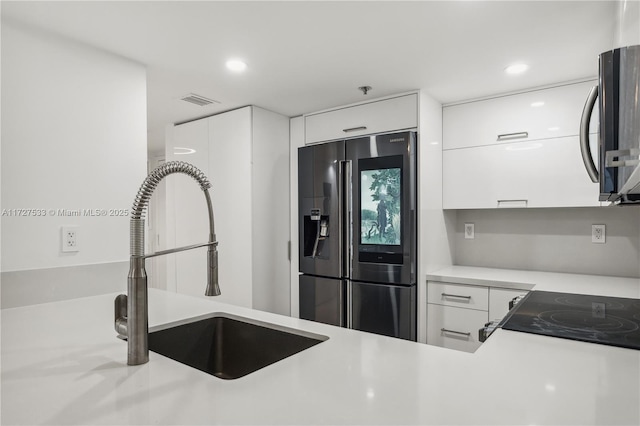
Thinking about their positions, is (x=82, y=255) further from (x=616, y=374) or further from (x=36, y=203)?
(x=616, y=374)

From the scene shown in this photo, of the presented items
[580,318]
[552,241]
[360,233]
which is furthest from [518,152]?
[580,318]

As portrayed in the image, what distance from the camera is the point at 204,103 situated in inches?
117

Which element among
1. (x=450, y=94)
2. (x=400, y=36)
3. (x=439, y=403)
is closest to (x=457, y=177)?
(x=450, y=94)

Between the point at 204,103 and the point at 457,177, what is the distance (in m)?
2.06

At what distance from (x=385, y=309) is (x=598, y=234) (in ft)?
5.08

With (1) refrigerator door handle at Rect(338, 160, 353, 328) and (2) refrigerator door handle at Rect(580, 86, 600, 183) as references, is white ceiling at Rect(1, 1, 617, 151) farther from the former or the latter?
(2) refrigerator door handle at Rect(580, 86, 600, 183)

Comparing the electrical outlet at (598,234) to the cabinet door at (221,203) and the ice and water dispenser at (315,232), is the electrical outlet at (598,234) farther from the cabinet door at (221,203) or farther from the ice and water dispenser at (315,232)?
the cabinet door at (221,203)

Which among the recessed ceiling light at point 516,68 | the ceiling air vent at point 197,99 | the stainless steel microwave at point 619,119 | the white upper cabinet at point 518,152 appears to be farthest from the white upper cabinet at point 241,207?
the stainless steel microwave at point 619,119

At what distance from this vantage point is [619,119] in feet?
2.91

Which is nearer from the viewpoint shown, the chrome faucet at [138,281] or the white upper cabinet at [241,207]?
the chrome faucet at [138,281]

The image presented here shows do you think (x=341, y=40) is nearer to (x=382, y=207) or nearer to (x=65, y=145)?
(x=382, y=207)

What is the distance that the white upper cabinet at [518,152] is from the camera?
242 cm

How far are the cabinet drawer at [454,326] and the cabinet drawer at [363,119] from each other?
4.28 ft

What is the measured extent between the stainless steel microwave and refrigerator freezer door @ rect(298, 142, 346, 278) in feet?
6.14
